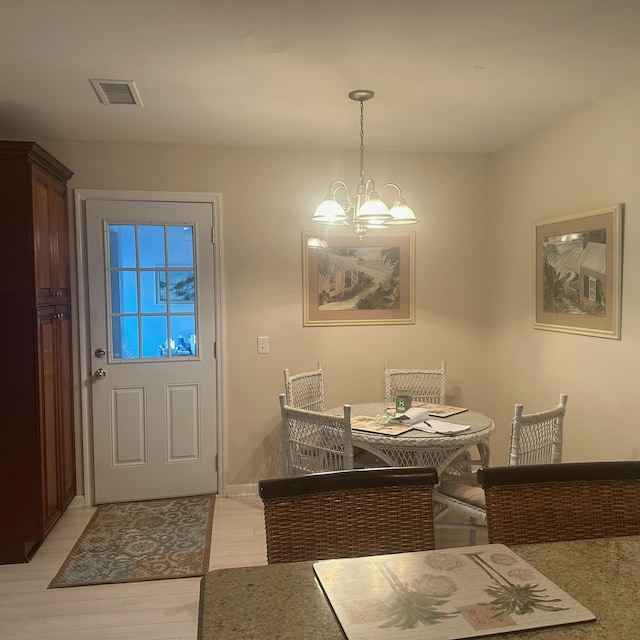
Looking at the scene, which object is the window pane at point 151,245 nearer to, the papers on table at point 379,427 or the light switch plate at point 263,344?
the light switch plate at point 263,344

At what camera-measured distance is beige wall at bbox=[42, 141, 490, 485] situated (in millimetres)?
3869

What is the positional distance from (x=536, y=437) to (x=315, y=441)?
1.05m

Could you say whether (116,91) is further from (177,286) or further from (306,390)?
(306,390)

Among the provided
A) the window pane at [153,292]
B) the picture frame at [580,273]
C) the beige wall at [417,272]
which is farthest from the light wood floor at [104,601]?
the window pane at [153,292]

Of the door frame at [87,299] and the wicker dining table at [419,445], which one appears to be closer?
the wicker dining table at [419,445]

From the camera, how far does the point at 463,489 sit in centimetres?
279

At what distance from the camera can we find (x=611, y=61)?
246cm

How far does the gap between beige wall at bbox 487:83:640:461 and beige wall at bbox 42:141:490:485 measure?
206mm

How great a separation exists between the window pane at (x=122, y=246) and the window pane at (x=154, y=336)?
1.32ft

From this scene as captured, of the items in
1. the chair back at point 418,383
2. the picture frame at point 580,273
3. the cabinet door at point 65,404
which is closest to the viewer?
the picture frame at point 580,273

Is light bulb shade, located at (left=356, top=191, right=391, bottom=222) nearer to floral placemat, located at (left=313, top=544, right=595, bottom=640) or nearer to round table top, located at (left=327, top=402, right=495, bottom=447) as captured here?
round table top, located at (left=327, top=402, right=495, bottom=447)

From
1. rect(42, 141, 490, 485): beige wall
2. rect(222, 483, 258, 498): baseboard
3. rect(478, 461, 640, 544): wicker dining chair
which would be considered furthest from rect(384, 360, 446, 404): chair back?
rect(478, 461, 640, 544): wicker dining chair

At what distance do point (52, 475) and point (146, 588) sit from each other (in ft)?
3.12

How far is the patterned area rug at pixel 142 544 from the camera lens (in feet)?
9.61
